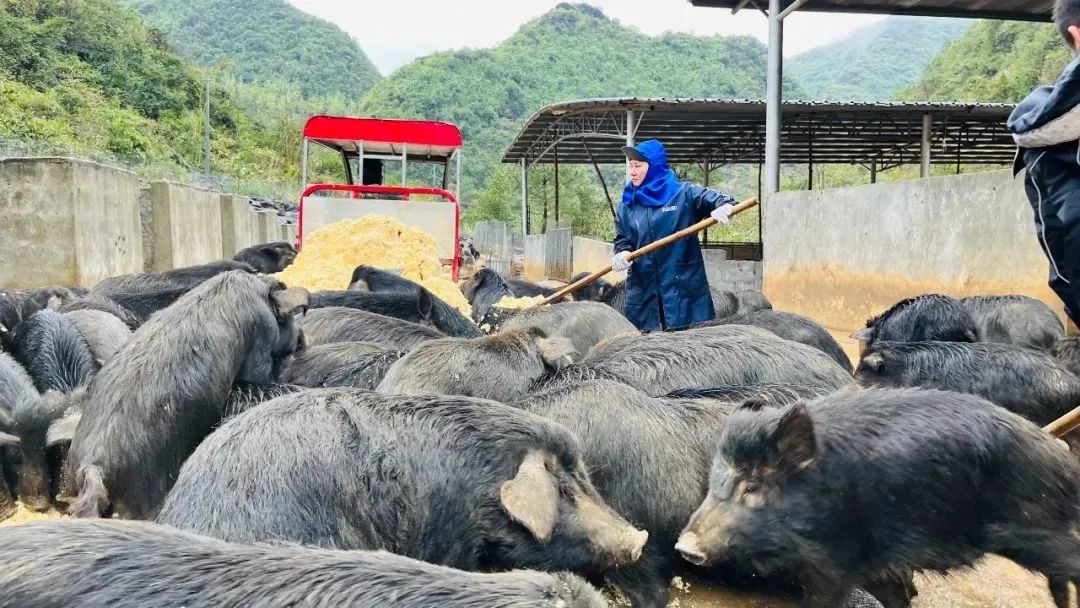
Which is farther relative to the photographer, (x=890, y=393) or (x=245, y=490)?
(x=890, y=393)

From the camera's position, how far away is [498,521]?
218 centimetres

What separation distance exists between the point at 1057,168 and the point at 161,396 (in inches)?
126

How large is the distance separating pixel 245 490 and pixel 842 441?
1838 millimetres

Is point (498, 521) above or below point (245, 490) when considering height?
below

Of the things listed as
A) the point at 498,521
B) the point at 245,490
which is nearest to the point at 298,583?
the point at 245,490

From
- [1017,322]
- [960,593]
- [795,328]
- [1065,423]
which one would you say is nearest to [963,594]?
[960,593]

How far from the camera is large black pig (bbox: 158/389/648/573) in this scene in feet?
6.56

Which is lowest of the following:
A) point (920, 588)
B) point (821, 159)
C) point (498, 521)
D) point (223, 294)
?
point (920, 588)

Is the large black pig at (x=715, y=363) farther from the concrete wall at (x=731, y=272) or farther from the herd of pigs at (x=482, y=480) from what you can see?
the concrete wall at (x=731, y=272)

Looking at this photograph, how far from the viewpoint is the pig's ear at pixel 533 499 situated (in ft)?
6.47

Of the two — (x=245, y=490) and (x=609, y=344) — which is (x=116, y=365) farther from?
(x=609, y=344)

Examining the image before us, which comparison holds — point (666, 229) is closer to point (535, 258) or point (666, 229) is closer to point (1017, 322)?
point (1017, 322)

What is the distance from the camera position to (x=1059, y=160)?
104 inches

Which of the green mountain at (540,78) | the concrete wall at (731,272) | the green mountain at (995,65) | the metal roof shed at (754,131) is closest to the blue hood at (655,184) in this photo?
the concrete wall at (731,272)
